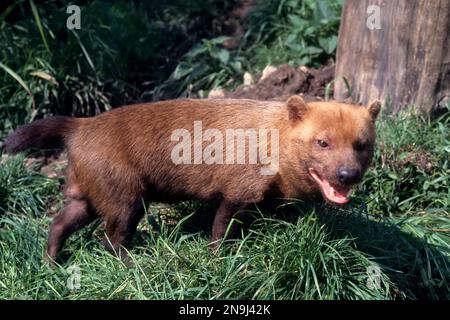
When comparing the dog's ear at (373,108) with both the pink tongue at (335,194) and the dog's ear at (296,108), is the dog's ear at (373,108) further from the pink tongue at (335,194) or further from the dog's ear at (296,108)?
the pink tongue at (335,194)

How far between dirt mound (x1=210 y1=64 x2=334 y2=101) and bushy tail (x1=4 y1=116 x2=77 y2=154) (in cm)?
270

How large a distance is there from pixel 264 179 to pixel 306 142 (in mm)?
409

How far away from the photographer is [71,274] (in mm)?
5727

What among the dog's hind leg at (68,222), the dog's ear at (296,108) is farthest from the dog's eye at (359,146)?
the dog's hind leg at (68,222)

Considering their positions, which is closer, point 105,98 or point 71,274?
point 71,274

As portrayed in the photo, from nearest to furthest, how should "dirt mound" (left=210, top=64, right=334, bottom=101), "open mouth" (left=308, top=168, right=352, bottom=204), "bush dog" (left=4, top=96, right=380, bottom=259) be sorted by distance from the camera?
1. "open mouth" (left=308, top=168, right=352, bottom=204)
2. "bush dog" (left=4, top=96, right=380, bottom=259)
3. "dirt mound" (left=210, top=64, right=334, bottom=101)

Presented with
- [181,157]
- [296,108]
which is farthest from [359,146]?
[181,157]

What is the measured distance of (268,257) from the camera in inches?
223

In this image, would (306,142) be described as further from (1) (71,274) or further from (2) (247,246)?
(1) (71,274)

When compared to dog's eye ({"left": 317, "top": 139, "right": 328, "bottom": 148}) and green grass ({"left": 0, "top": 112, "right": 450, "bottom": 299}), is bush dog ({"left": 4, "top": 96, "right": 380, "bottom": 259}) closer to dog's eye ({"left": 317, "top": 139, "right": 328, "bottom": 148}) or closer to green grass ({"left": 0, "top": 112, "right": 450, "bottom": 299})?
dog's eye ({"left": 317, "top": 139, "right": 328, "bottom": 148})

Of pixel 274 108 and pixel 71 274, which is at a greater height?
pixel 274 108

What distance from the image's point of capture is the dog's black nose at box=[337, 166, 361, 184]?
5496 millimetres

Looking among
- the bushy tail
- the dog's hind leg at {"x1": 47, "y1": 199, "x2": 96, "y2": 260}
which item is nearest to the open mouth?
the dog's hind leg at {"x1": 47, "y1": 199, "x2": 96, "y2": 260}
